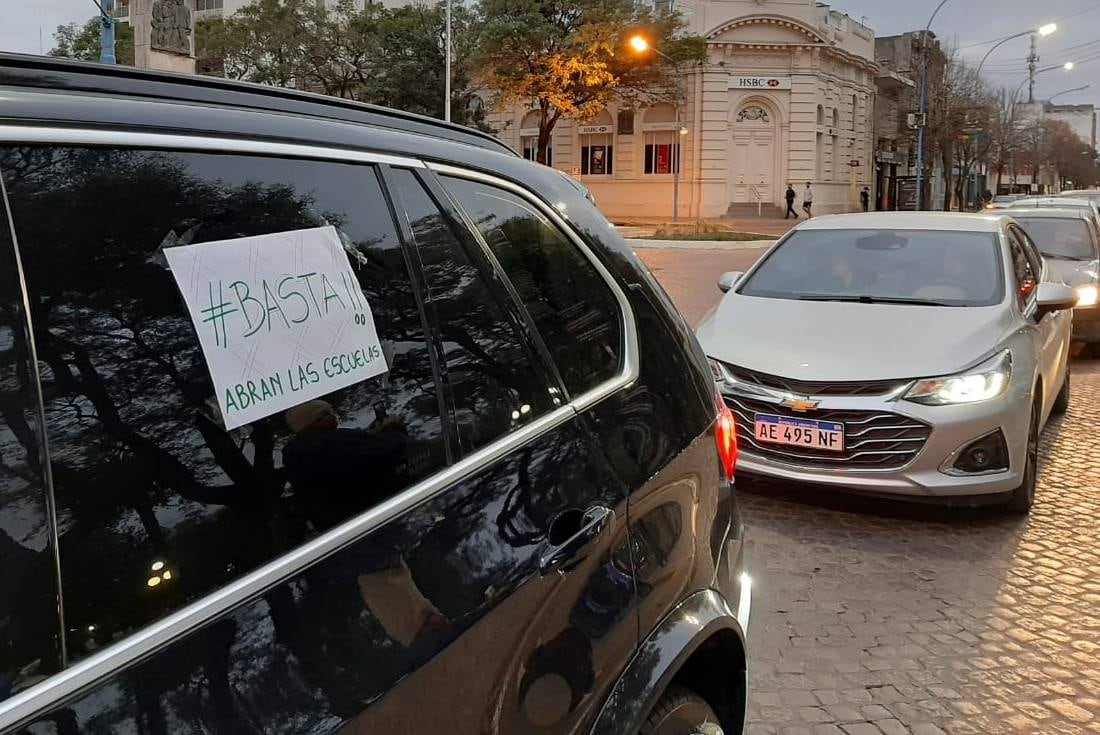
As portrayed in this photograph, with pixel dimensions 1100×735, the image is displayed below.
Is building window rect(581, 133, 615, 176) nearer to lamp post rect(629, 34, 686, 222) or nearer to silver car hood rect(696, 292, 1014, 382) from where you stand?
lamp post rect(629, 34, 686, 222)

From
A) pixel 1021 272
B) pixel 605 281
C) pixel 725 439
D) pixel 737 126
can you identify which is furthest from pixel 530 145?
pixel 605 281

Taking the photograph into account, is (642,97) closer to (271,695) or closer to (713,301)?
(713,301)

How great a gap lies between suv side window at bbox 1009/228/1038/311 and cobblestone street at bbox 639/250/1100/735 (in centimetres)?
119

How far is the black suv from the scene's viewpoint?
1.02 m

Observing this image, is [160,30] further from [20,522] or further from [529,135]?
[20,522]

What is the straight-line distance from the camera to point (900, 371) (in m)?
4.84

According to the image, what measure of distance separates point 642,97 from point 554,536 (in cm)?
4137

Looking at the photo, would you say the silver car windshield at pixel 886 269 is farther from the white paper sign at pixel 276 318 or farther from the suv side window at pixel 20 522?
the suv side window at pixel 20 522

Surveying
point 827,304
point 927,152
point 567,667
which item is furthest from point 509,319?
point 927,152

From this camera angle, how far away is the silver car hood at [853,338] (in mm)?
4898

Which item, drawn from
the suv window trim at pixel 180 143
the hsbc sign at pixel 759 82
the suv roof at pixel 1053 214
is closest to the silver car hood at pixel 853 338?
the suv window trim at pixel 180 143

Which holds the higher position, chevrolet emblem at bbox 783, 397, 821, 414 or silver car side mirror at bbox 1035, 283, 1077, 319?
silver car side mirror at bbox 1035, 283, 1077, 319

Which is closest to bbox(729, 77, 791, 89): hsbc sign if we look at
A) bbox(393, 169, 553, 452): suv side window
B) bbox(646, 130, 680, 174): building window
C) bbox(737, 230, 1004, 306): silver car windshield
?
bbox(646, 130, 680, 174): building window

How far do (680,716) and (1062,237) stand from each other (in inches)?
454
